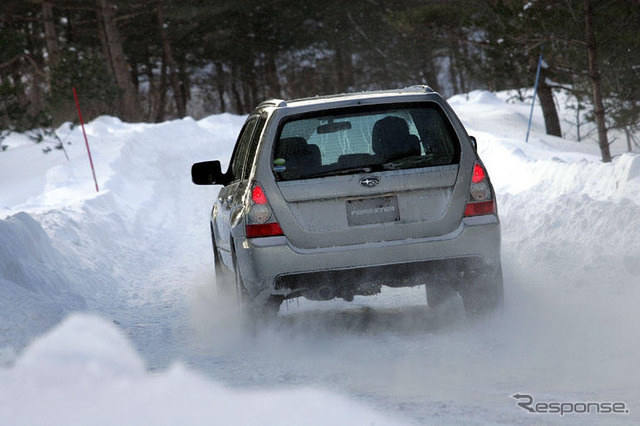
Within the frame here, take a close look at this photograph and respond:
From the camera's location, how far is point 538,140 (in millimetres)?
26172

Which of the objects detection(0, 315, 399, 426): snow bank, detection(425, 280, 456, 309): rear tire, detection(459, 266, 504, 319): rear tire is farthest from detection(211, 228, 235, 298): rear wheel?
detection(459, 266, 504, 319): rear tire

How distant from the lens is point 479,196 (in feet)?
20.0

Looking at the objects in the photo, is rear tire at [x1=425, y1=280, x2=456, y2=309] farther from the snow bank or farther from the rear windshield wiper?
the snow bank

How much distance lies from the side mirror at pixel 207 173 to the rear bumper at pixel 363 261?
159cm

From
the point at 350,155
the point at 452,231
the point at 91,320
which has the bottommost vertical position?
the point at 91,320

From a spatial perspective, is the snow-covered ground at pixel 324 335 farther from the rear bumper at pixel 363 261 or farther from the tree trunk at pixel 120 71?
the tree trunk at pixel 120 71

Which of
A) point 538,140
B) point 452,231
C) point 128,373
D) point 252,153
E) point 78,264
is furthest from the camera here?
point 538,140

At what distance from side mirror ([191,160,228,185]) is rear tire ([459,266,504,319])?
7.89 ft

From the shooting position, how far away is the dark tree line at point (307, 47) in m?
19.7

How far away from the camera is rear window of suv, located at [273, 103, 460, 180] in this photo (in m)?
6.03

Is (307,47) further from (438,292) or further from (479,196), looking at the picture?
(479,196)

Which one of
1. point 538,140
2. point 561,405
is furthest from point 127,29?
point 561,405

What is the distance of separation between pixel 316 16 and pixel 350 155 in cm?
4379

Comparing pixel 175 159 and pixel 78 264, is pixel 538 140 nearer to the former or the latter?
pixel 175 159
